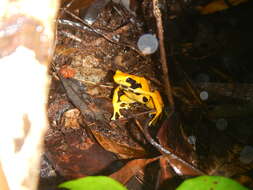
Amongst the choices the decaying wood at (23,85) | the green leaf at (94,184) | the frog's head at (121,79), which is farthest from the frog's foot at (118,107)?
the green leaf at (94,184)

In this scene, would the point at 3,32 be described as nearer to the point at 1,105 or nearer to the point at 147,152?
the point at 1,105

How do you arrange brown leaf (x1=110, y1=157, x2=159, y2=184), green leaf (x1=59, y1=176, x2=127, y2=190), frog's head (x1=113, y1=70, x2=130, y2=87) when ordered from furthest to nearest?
frog's head (x1=113, y1=70, x2=130, y2=87), brown leaf (x1=110, y1=157, x2=159, y2=184), green leaf (x1=59, y1=176, x2=127, y2=190)

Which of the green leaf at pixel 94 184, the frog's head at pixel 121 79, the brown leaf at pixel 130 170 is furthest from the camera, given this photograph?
the frog's head at pixel 121 79

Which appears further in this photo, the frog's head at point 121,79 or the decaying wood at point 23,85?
the frog's head at point 121,79

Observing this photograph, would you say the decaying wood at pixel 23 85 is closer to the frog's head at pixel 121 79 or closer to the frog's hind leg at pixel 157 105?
the frog's head at pixel 121 79

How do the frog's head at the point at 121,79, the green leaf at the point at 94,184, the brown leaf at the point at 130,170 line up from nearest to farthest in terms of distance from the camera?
the green leaf at the point at 94,184 → the brown leaf at the point at 130,170 → the frog's head at the point at 121,79

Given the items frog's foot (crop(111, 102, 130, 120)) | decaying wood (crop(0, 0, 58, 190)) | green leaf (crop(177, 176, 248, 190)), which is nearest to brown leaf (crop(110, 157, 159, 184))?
decaying wood (crop(0, 0, 58, 190))

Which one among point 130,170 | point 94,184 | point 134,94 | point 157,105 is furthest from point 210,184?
point 134,94

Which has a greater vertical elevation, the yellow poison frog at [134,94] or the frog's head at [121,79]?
the frog's head at [121,79]

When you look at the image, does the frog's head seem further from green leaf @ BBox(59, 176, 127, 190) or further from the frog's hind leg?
green leaf @ BBox(59, 176, 127, 190)
